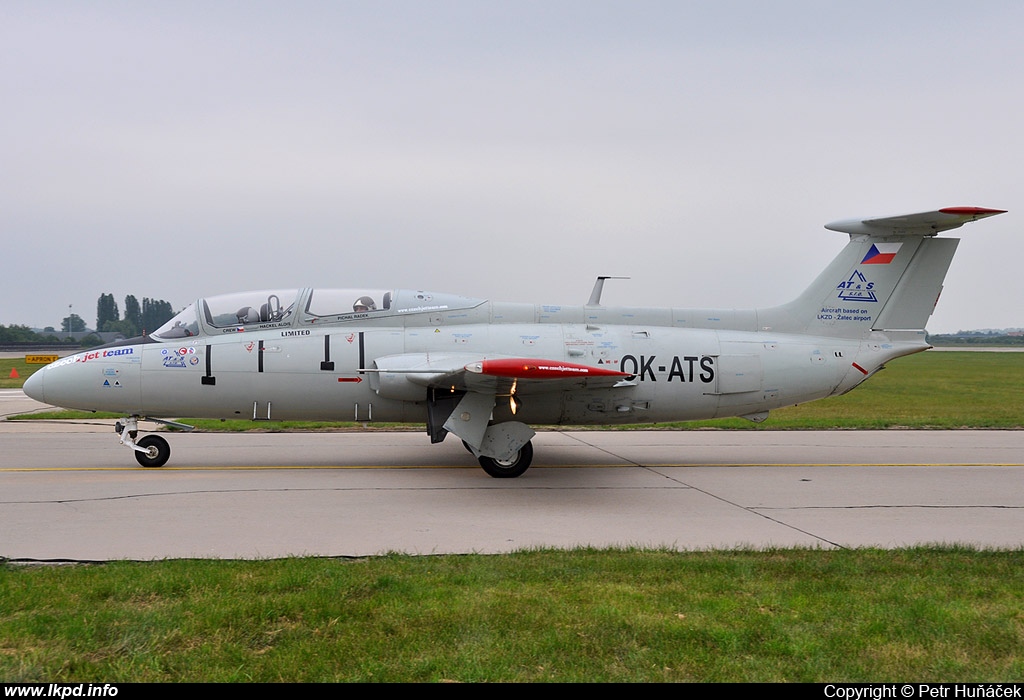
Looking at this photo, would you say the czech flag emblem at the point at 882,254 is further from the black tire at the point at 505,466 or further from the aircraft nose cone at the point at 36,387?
the aircraft nose cone at the point at 36,387

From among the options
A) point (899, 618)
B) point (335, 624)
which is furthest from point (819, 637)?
point (335, 624)

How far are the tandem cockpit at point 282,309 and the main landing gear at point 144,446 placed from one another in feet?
4.60

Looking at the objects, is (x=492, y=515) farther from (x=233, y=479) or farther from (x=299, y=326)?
(x=299, y=326)

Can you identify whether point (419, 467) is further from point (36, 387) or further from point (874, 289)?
point (874, 289)

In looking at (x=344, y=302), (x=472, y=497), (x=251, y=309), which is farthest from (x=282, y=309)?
(x=472, y=497)

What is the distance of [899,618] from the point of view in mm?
5344

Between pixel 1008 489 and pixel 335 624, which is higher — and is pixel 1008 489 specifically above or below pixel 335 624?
below

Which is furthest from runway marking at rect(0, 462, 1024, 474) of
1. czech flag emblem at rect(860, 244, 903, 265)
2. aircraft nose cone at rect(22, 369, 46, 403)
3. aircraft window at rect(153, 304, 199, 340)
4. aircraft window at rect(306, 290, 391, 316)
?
czech flag emblem at rect(860, 244, 903, 265)

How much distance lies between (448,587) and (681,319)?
817 cm

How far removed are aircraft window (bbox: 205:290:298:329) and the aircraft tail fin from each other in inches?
303

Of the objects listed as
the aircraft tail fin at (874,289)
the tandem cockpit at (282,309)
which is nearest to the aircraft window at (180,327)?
the tandem cockpit at (282,309)

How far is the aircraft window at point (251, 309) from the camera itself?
39.4ft

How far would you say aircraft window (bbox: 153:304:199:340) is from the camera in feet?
39.3

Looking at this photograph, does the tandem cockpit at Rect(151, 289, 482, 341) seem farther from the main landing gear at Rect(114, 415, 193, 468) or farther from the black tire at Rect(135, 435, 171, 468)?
the black tire at Rect(135, 435, 171, 468)
